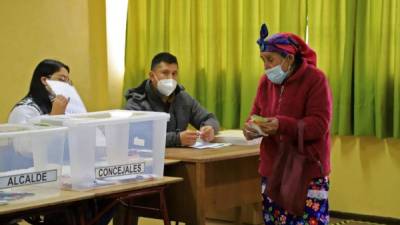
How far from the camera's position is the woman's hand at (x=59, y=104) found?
10.7ft

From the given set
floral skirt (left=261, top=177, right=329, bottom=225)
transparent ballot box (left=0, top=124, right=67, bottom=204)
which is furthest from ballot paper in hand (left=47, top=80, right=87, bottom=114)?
floral skirt (left=261, top=177, right=329, bottom=225)

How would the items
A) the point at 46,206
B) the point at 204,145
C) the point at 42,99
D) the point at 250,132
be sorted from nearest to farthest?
the point at 46,206
the point at 250,132
the point at 42,99
the point at 204,145

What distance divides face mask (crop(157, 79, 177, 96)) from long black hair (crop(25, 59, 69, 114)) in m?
0.60

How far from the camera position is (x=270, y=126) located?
8.49ft

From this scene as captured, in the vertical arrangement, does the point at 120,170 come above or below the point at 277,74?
below

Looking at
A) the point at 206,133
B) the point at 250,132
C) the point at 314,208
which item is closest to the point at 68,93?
the point at 206,133

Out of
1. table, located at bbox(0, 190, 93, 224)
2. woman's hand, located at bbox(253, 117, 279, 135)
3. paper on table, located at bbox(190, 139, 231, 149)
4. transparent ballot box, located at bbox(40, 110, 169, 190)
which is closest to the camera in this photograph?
table, located at bbox(0, 190, 93, 224)

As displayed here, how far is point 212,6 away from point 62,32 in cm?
128

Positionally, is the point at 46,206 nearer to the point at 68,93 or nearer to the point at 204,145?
the point at 68,93

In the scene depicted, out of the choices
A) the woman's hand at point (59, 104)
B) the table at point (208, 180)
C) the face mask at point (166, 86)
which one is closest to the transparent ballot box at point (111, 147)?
the table at point (208, 180)

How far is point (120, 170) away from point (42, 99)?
3.12 ft

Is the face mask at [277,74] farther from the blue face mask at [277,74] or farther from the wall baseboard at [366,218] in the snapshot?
the wall baseboard at [366,218]

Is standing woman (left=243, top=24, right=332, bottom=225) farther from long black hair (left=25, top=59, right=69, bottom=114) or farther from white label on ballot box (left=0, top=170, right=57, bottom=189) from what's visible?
long black hair (left=25, top=59, right=69, bottom=114)

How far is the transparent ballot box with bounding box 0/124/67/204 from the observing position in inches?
94.9
